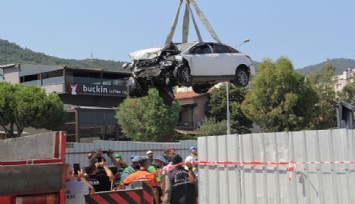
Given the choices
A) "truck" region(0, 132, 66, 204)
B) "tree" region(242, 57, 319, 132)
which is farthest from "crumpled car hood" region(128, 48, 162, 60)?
→ "tree" region(242, 57, 319, 132)

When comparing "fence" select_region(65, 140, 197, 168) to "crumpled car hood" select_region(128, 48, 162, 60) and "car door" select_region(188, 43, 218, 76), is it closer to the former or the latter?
"crumpled car hood" select_region(128, 48, 162, 60)

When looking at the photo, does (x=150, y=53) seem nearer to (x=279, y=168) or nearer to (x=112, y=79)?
(x=279, y=168)

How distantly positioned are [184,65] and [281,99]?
28.0 meters

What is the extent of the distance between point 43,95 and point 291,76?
869 inches

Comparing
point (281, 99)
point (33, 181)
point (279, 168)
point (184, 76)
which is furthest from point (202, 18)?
point (281, 99)

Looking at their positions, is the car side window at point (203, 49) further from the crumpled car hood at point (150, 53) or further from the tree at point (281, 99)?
the tree at point (281, 99)

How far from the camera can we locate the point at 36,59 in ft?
503

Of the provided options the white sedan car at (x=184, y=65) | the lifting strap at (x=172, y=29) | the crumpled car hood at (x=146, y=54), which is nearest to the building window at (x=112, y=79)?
the white sedan car at (x=184, y=65)

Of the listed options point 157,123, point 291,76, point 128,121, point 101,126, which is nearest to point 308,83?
point 291,76

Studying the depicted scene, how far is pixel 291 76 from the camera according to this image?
4088cm

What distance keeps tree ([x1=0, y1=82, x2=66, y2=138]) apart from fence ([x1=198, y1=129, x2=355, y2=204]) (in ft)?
125

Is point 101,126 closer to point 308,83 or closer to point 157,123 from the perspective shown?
point 157,123

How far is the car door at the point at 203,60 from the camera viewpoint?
14.0m

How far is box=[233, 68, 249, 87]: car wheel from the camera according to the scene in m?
15.4
